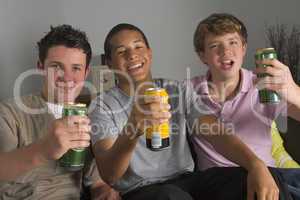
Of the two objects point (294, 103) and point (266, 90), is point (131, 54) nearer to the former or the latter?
point (266, 90)

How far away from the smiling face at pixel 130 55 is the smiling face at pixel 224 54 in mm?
236

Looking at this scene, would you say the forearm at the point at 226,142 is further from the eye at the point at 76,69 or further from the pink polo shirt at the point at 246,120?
the eye at the point at 76,69

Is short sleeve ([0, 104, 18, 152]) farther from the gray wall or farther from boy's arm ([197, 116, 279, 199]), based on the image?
boy's arm ([197, 116, 279, 199])

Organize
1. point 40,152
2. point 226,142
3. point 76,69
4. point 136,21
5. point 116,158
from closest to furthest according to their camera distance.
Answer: point 40,152 → point 116,158 → point 226,142 → point 76,69 → point 136,21

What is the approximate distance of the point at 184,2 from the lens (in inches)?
76.5

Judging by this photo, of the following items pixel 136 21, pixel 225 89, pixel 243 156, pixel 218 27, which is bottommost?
pixel 243 156

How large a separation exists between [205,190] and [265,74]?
40cm

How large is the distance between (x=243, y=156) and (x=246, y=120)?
27 centimetres

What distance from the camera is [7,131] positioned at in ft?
3.97

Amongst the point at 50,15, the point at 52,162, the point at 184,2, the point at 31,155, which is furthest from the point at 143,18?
the point at 31,155

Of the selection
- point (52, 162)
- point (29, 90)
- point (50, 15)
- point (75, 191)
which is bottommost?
point (75, 191)

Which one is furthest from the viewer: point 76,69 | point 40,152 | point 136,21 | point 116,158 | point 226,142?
point 136,21

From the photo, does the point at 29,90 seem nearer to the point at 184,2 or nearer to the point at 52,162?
the point at 52,162

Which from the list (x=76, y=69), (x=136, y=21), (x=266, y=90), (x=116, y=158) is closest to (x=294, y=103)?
(x=266, y=90)
